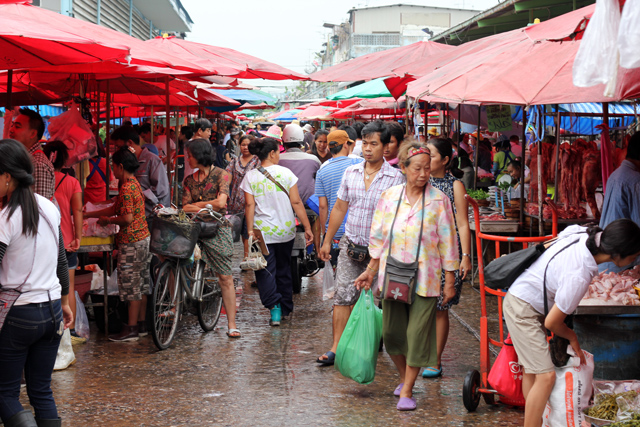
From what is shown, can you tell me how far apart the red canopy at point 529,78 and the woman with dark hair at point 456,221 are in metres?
0.49

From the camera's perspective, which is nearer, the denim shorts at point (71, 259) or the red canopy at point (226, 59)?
the denim shorts at point (71, 259)

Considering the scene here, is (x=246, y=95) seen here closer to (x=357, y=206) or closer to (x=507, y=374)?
(x=357, y=206)

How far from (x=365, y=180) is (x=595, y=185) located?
3.20 metres

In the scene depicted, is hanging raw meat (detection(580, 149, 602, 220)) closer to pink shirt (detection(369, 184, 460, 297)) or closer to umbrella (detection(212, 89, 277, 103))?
pink shirt (detection(369, 184, 460, 297))

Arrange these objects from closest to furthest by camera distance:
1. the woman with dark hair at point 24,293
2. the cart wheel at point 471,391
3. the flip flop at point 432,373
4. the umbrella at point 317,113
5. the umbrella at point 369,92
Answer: the woman with dark hair at point 24,293 → the cart wheel at point 471,391 → the flip flop at point 432,373 → the umbrella at point 369,92 → the umbrella at point 317,113

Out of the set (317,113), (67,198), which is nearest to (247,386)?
(67,198)

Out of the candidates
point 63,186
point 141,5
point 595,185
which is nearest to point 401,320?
point 63,186

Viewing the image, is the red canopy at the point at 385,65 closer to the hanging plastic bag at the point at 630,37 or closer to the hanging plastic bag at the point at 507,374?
the hanging plastic bag at the point at 507,374

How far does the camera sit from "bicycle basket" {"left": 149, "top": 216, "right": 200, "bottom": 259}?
21.7ft

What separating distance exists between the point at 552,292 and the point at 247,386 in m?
2.68

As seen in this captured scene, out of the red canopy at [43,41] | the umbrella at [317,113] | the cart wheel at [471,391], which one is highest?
the umbrella at [317,113]

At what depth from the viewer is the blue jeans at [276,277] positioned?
24.3ft

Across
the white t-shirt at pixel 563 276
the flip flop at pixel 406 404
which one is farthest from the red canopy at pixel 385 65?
the white t-shirt at pixel 563 276

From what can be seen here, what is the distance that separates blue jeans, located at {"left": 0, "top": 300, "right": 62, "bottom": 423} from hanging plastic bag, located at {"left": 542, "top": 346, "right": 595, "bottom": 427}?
2.90 m
